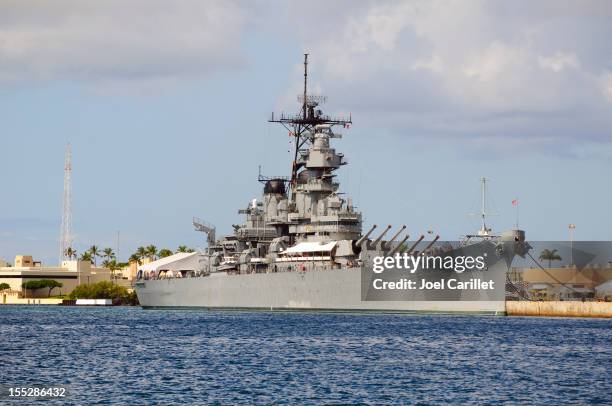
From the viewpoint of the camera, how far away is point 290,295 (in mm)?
84000

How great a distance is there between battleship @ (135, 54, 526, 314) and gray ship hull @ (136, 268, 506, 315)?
0.07 meters

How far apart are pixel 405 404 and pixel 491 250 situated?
4444 cm

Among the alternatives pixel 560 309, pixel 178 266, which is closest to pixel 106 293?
pixel 178 266

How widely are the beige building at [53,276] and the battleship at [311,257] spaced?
64.1 m

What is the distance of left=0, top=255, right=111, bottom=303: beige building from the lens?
540ft

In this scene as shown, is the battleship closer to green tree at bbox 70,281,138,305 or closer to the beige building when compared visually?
green tree at bbox 70,281,138,305

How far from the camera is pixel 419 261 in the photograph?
7669cm

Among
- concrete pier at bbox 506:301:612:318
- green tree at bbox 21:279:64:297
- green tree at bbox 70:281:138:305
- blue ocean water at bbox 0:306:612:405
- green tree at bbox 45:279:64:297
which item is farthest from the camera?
green tree at bbox 45:279:64:297

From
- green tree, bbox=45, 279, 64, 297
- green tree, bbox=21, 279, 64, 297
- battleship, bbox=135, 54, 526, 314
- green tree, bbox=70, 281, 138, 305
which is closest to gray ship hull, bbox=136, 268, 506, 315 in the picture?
battleship, bbox=135, 54, 526, 314

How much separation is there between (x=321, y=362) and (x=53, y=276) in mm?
129291

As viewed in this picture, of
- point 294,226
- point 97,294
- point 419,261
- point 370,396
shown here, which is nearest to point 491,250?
point 419,261

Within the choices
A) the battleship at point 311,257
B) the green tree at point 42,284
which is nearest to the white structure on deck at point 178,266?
the battleship at point 311,257

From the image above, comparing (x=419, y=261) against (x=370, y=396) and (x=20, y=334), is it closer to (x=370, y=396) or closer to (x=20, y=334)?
(x=20, y=334)

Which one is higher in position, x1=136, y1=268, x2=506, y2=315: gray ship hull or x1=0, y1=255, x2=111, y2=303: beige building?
x1=0, y1=255, x2=111, y2=303: beige building
